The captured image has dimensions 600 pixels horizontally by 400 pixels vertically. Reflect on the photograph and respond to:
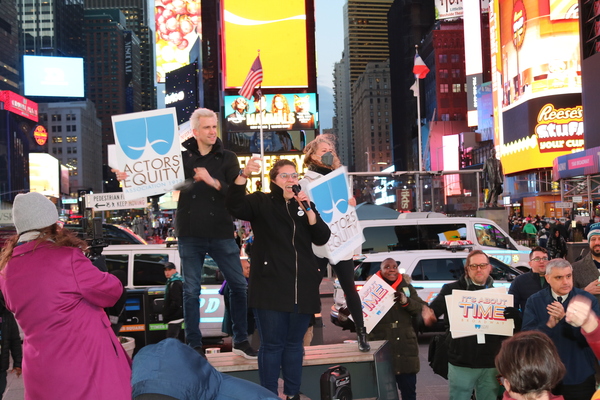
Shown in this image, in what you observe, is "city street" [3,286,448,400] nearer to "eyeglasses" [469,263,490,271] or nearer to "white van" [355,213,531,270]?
"eyeglasses" [469,263,490,271]

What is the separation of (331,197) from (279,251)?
1092 millimetres

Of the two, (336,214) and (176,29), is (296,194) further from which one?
(176,29)

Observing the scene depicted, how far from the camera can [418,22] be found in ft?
414

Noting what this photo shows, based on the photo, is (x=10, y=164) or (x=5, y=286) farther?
(x=10, y=164)

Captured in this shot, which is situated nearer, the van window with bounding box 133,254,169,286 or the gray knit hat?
the gray knit hat

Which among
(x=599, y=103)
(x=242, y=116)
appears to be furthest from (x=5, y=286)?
(x=242, y=116)

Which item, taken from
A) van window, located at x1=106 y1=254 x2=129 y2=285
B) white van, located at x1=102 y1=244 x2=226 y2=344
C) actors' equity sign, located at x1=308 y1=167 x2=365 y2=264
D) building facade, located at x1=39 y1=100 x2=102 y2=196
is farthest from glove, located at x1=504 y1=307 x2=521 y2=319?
building facade, located at x1=39 y1=100 x2=102 y2=196

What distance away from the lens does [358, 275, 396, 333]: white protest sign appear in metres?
6.30

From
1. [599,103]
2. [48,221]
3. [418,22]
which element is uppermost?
[418,22]

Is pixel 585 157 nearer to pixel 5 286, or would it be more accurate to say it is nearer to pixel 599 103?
pixel 599 103

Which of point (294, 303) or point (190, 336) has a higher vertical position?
point (294, 303)

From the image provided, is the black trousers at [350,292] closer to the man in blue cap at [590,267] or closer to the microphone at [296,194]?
the microphone at [296,194]

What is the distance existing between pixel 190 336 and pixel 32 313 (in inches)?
74.5

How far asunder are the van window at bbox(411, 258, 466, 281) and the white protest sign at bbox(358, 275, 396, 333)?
5153mm
